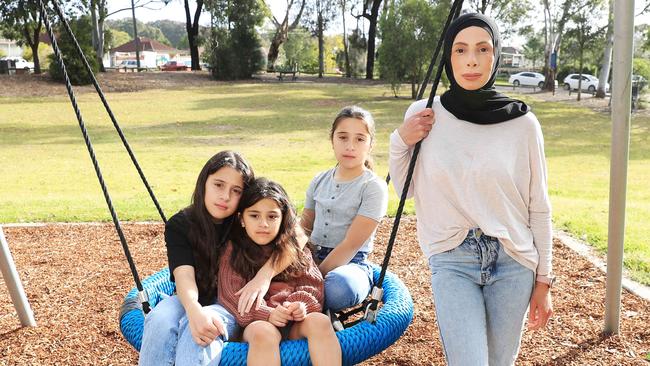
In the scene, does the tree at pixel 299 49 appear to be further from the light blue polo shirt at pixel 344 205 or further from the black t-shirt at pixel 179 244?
the black t-shirt at pixel 179 244

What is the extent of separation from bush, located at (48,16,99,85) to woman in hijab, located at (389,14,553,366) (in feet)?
81.6

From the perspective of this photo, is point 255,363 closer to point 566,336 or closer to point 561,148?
point 566,336

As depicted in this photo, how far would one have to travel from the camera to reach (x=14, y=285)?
3520 millimetres

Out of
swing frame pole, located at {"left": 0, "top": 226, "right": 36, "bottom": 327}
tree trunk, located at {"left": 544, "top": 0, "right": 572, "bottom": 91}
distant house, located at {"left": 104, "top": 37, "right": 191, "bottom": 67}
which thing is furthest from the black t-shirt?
distant house, located at {"left": 104, "top": 37, "right": 191, "bottom": 67}

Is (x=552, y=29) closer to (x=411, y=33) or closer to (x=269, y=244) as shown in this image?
(x=411, y=33)

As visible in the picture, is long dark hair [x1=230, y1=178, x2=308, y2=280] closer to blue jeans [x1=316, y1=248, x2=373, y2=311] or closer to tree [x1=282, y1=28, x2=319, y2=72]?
blue jeans [x1=316, y1=248, x2=373, y2=311]

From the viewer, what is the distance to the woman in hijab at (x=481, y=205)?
6.56ft

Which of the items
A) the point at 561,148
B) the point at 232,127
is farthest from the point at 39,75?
the point at 561,148

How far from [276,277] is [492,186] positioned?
3.13 ft

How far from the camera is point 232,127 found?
1717 cm

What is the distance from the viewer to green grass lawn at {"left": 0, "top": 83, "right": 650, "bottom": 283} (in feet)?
22.3

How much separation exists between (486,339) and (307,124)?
53.2 feet

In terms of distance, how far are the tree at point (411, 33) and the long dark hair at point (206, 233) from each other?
2190 centimetres

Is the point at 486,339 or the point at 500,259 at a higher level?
the point at 500,259
